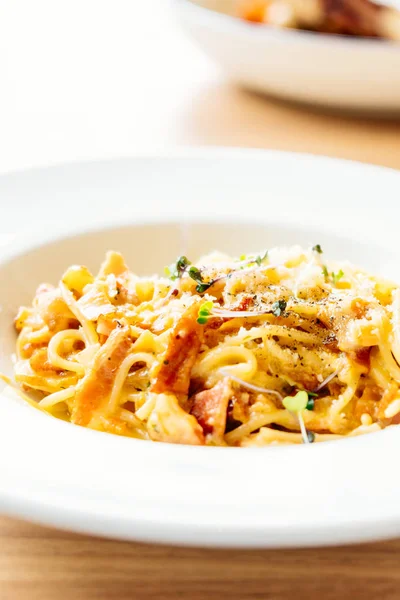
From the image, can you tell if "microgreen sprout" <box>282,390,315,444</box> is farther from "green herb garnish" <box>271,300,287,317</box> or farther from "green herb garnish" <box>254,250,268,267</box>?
"green herb garnish" <box>254,250,268,267</box>

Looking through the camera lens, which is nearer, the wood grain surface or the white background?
the wood grain surface

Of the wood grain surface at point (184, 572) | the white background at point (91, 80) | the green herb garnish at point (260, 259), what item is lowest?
the wood grain surface at point (184, 572)

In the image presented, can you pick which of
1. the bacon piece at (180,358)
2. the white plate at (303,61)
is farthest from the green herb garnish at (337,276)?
the white plate at (303,61)

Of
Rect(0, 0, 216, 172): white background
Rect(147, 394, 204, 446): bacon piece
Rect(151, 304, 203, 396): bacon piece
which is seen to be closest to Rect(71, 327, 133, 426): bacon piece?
Rect(151, 304, 203, 396): bacon piece

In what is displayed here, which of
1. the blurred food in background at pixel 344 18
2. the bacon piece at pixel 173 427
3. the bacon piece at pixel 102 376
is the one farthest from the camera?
the blurred food in background at pixel 344 18

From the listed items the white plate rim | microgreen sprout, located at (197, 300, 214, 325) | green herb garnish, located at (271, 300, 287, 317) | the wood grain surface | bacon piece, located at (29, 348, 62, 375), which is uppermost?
the white plate rim

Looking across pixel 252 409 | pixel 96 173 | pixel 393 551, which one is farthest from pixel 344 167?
pixel 393 551

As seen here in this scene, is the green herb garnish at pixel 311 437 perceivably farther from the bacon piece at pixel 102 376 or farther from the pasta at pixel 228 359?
the bacon piece at pixel 102 376
